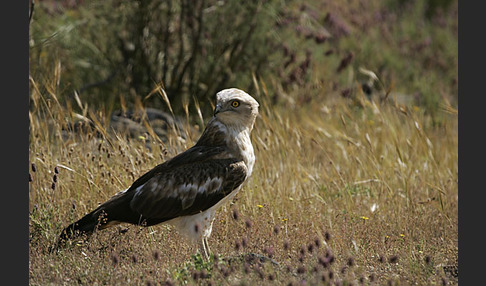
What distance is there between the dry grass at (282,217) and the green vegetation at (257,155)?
2 centimetres

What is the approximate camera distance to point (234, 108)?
193 inches

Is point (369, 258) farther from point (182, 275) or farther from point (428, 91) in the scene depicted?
point (428, 91)

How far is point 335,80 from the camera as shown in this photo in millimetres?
10977

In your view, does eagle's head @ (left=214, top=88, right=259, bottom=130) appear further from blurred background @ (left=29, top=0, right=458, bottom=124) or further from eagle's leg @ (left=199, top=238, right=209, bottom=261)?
blurred background @ (left=29, top=0, right=458, bottom=124)

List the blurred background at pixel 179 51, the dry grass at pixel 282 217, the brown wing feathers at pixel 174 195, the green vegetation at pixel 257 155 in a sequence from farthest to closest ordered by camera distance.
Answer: the blurred background at pixel 179 51 → the brown wing feathers at pixel 174 195 → the green vegetation at pixel 257 155 → the dry grass at pixel 282 217

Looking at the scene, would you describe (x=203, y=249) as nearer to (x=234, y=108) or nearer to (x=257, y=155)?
(x=234, y=108)

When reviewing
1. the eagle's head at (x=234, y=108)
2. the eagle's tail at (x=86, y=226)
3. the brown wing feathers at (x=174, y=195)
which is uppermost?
the eagle's head at (x=234, y=108)

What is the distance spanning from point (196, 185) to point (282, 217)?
116 centimetres

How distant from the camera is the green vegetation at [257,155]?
467cm

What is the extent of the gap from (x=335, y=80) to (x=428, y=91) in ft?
5.06

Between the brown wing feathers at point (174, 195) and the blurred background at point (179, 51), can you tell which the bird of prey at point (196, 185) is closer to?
the brown wing feathers at point (174, 195)

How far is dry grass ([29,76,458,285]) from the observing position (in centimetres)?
448

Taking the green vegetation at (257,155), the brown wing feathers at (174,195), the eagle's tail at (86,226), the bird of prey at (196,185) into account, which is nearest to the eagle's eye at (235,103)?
the bird of prey at (196,185)

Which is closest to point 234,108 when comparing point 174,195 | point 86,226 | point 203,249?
point 174,195
